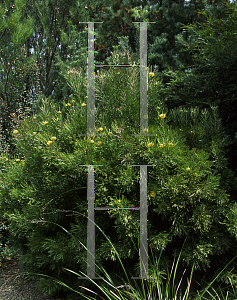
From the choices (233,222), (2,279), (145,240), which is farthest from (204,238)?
(2,279)

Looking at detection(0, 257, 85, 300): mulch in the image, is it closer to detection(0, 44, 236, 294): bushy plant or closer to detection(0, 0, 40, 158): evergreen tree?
detection(0, 44, 236, 294): bushy plant

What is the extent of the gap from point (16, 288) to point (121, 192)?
1.62 metres

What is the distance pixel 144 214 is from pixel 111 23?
10.5 ft

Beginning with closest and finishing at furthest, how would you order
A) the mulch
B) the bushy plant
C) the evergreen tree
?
1. the bushy plant
2. the mulch
3. the evergreen tree

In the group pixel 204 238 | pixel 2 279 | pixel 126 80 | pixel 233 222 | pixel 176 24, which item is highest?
pixel 176 24

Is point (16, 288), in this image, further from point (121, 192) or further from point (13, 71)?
point (13, 71)

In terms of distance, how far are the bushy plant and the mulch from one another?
0.84ft

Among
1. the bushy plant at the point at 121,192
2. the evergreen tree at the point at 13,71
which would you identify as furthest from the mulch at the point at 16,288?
the evergreen tree at the point at 13,71

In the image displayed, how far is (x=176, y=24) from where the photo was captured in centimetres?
365

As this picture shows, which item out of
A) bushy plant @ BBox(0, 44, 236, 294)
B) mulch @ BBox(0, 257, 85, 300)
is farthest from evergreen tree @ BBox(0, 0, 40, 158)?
mulch @ BBox(0, 257, 85, 300)

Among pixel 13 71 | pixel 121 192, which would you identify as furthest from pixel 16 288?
pixel 13 71

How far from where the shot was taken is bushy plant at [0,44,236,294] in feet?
6.81

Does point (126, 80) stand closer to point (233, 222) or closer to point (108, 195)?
point (108, 195)

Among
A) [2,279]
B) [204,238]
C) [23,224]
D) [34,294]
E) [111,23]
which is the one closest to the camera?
[204,238]
